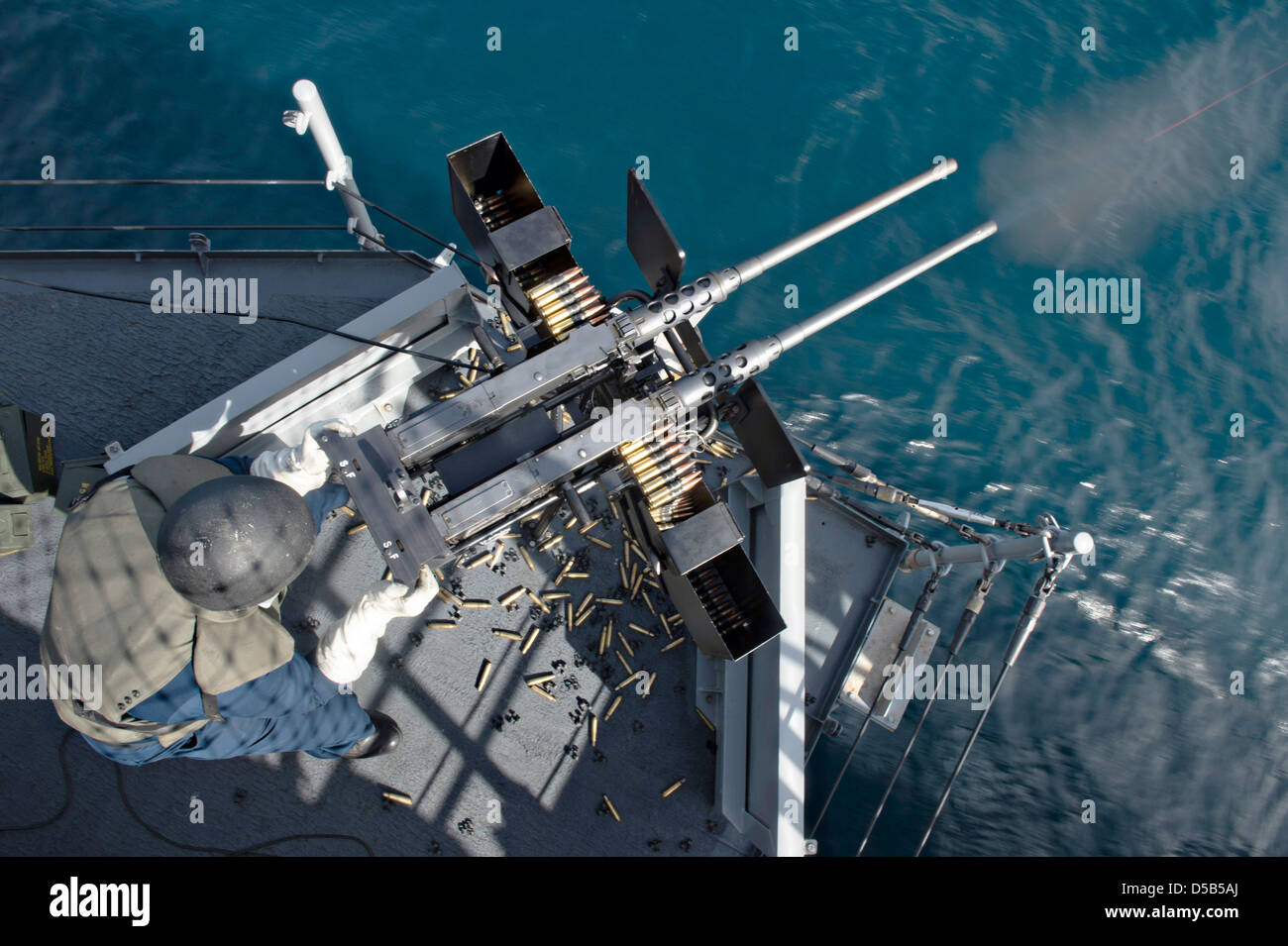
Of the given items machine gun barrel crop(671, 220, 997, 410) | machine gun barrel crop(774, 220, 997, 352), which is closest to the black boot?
machine gun barrel crop(671, 220, 997, 410)

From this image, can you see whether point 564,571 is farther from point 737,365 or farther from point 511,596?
point 737,365

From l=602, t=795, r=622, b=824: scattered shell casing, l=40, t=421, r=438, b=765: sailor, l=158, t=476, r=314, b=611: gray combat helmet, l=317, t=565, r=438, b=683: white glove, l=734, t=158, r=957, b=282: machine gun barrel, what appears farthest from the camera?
l=602, t=795, r=622, b=824: scattered shell casing

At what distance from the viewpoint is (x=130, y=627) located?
4645mm

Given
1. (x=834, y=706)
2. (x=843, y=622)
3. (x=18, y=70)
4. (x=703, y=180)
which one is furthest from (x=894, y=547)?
(x=18, y=70)

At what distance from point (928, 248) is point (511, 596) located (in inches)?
276

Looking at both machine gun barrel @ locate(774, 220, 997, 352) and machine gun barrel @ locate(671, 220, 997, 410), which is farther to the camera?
machine gun barrel @ locate(774, 220, 997, 352)

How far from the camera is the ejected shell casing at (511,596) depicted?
264 inches

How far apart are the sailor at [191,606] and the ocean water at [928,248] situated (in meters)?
5.86

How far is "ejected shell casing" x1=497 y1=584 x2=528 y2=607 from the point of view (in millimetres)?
6703

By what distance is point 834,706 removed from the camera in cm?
709

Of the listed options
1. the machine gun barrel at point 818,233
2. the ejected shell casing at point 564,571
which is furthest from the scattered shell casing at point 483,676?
the machine gun barrel at point 818,233

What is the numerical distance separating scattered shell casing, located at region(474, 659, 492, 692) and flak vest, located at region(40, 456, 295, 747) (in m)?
1.87

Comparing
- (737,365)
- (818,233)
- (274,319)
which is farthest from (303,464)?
(818,233)

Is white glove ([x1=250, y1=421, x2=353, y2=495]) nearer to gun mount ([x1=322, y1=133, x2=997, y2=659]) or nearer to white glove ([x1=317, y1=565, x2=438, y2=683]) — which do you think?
gun mount ([x1=322, y1=133, x2=997, y2=659])
